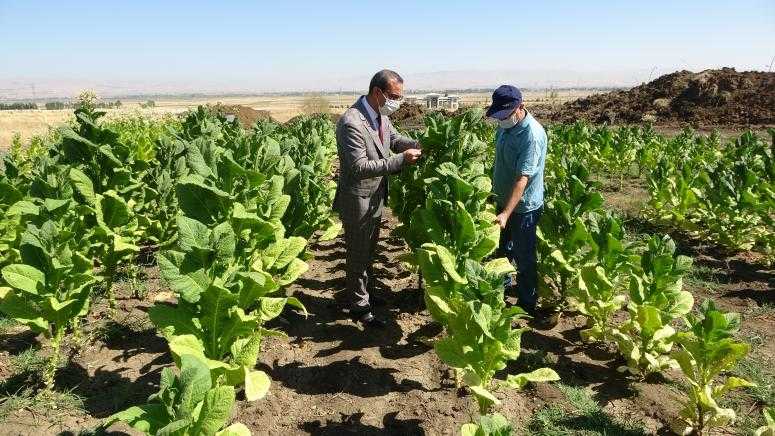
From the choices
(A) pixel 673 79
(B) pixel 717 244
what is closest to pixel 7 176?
(B) pixel 717 244

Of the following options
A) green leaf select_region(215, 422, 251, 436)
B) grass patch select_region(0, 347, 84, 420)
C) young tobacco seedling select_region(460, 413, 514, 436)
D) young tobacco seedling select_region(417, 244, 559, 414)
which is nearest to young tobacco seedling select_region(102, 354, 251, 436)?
green leaf select_region(215, 422, 251, 436)

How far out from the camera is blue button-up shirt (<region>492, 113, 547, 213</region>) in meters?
4.50

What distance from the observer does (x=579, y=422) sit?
11.5ft

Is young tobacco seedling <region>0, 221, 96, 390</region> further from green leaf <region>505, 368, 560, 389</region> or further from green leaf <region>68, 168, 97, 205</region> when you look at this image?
green leaf <region>505, 368, 560, 389</region>

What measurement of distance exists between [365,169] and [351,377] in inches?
69.1

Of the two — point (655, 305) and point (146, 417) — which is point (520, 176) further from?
point (146, 417)

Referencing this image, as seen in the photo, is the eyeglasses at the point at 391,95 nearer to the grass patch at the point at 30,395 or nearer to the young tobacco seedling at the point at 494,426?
the young tobacco seedling at the point at 494,426

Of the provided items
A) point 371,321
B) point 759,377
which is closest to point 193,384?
point 371,321

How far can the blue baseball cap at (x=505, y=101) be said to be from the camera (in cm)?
445

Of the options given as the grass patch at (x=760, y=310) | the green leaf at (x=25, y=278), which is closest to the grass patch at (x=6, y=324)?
the green leaf at (x=25, y=278)

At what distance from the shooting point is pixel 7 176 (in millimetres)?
5273

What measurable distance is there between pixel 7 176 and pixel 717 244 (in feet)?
30.8

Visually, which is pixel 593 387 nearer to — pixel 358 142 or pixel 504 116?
pixel 504 116

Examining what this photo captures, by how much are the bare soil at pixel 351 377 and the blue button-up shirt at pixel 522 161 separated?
1316 millimetres
